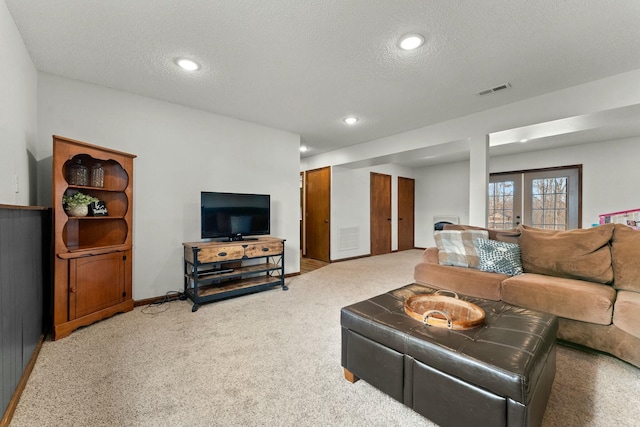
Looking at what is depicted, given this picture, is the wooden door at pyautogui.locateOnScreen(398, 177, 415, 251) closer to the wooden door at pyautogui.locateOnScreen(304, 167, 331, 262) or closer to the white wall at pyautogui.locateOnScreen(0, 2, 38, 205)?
the wooden door at pyautogui.locateOnScreen(304, 167, 331, 262)

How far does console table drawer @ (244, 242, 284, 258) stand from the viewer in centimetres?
341

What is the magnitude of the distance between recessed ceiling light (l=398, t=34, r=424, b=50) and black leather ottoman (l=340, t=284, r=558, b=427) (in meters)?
2.01

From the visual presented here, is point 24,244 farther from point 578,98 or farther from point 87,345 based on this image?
point 578,98

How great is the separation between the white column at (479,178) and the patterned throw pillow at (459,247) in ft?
2.20

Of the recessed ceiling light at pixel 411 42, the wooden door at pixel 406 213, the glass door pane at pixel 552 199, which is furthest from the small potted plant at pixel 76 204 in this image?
the glass door pane at pixel 552 199

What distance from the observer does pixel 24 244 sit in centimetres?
179

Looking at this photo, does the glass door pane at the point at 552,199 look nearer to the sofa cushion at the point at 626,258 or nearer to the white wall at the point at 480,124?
the white wall at the point at 480,124

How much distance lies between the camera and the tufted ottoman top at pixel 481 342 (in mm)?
1115

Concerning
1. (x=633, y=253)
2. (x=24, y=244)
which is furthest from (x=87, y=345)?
(x=633, y=253)

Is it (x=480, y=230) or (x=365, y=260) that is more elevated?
(x=480, y=230)

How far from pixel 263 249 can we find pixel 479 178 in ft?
9.85

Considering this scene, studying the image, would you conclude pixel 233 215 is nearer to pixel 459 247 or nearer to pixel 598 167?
pixel 459 247

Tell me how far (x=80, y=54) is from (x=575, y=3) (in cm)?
377

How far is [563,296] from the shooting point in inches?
83.2
